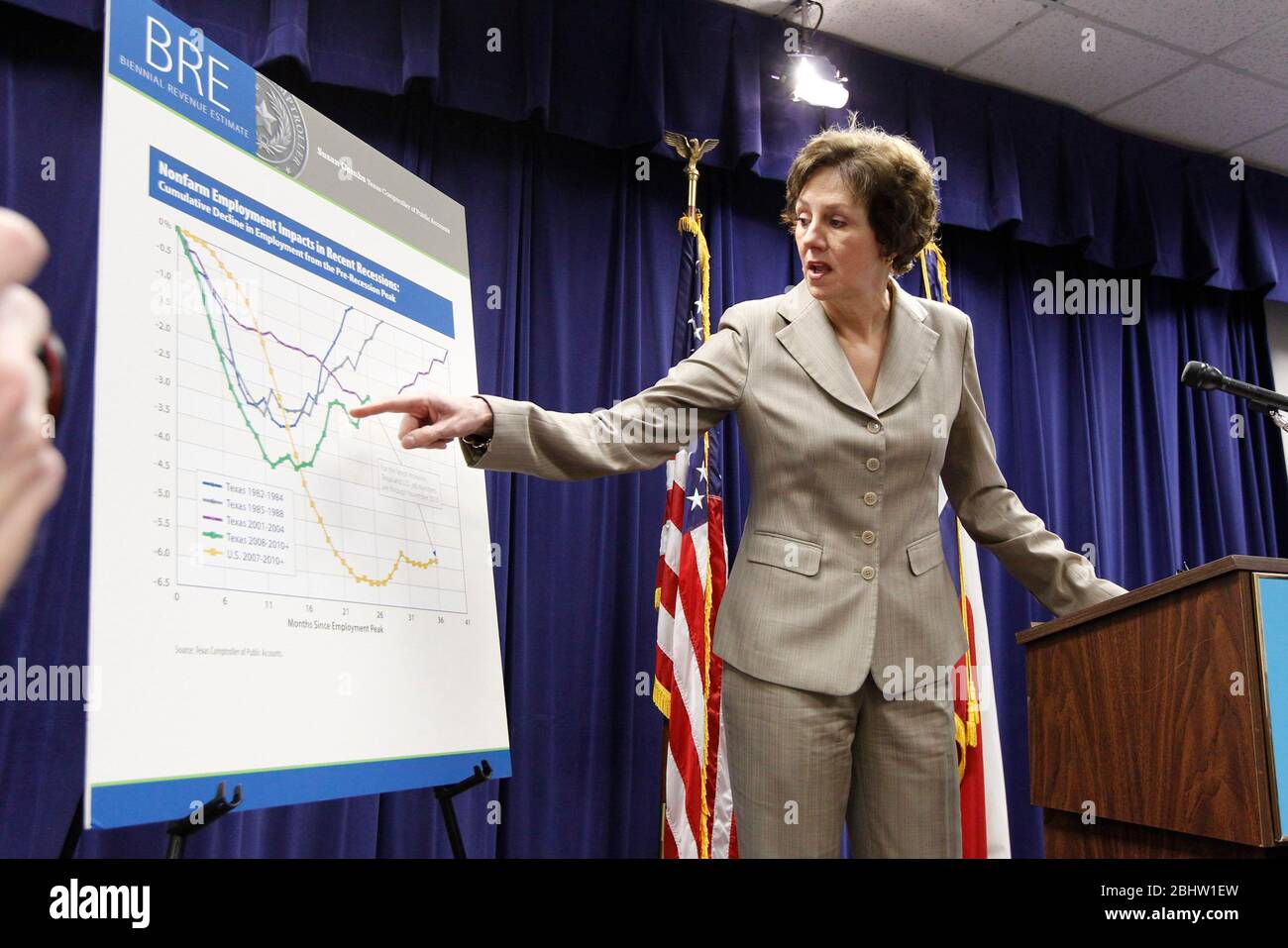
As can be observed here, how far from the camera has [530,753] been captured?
3029 mm

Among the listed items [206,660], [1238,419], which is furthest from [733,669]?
[1238,419]

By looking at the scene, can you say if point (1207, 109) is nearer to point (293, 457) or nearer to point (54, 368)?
point (293, 457)

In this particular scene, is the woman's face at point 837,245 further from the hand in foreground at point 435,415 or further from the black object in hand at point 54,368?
the black object in hand at point 54,368

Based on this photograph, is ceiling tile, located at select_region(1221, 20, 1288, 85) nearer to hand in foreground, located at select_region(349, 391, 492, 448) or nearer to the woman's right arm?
the woman's right arm

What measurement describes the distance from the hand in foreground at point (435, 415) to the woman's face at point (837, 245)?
562mm

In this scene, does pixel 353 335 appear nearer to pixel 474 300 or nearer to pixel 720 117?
pixel 474 300

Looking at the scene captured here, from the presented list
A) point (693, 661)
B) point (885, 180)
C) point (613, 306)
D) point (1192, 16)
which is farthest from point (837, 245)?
point (1192, 16)

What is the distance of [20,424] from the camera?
281 millimetres

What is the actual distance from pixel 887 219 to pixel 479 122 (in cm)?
205

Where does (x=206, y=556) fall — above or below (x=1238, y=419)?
below

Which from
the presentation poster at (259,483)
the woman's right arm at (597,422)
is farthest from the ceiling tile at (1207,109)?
the presentation poster at (259,483)

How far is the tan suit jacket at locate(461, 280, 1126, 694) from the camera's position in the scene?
1.42m
